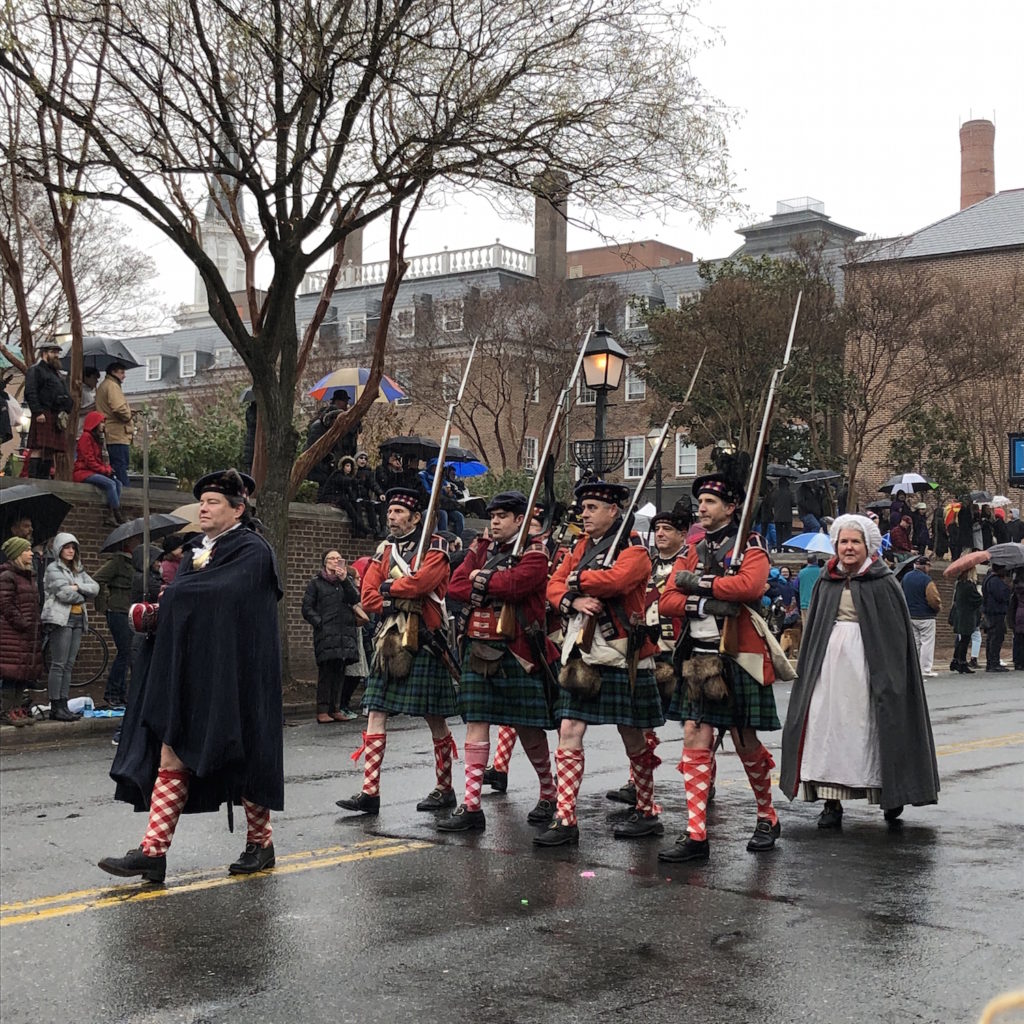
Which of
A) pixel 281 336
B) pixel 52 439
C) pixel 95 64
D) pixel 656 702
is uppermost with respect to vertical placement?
pixel 95 64

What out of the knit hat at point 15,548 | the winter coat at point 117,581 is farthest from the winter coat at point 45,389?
the knit hat at point 15,548

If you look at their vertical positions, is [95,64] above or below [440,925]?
above

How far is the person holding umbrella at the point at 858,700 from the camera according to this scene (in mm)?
8773

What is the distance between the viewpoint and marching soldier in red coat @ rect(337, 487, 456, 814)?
→ 912cm

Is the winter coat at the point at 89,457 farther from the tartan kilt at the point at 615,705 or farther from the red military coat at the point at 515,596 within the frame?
the tartan kilt at the point at 615,705

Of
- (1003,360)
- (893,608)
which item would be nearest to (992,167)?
(1003,360)

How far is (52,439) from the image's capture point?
18.6 metres

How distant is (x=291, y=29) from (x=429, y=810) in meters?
9.73

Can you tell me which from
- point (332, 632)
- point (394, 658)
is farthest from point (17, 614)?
point (394, 658)

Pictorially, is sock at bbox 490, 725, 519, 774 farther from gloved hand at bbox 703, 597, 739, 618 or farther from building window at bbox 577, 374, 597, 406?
building window at bbox 577, 374, 597, 406

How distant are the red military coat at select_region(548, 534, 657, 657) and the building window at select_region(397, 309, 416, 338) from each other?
35.1m

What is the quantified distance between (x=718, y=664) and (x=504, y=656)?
53.9 inches

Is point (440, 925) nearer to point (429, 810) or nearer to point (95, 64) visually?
point (429, 810)

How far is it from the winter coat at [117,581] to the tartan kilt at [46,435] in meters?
3.40
